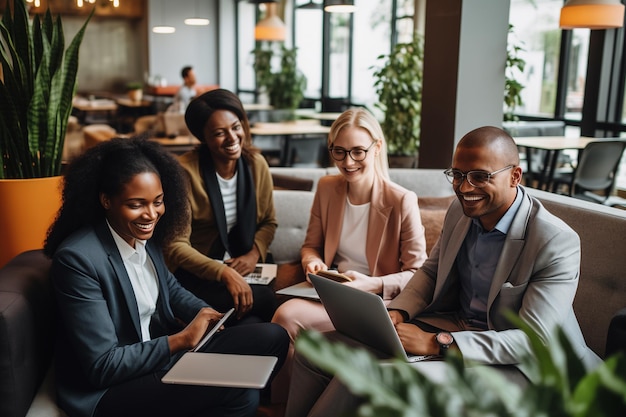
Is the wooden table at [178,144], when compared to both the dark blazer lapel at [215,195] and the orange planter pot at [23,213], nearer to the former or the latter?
the dark blazer lapel at [215,195]

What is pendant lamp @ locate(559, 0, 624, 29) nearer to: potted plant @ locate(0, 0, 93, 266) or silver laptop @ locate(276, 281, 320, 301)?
silver laptop @ locate(276, 281, 320, 301)

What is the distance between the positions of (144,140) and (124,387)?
81 centimetres

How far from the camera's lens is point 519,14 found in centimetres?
828

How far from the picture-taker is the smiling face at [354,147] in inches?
107

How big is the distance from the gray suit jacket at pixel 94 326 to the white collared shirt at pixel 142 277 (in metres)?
0.05

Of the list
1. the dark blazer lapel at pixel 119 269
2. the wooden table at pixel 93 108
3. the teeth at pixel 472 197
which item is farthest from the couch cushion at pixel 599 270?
the wooden table at pixel 93 108

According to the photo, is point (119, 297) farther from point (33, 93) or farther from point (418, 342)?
point (33, 93)

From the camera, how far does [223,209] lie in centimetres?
302

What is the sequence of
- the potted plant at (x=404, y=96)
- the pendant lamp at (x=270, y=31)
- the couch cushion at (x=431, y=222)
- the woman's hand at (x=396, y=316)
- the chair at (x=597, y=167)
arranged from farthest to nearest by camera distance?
the pendant lamp at (x=270, y=31), the potted plant at (x=404, y=96), the chair at (x=597, y=167), the couch cushion at (x=431, y=222), the woman's hand at (x=396, y=316)

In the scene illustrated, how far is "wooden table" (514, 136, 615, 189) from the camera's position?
628 cm

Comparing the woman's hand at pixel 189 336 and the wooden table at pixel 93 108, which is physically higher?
the wooden table at pixel 93 108

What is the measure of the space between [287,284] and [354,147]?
28.4 inches

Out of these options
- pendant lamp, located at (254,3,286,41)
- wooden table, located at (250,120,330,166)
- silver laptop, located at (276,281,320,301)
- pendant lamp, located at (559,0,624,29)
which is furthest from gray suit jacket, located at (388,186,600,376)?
pendant lamp, located at (254,3,286,41)

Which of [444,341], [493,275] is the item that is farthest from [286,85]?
[444,341]
